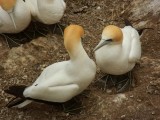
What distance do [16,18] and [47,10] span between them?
0.32 metres

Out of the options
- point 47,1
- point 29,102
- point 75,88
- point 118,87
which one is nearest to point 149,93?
point 118,87

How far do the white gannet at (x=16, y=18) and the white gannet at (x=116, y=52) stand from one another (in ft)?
3.11

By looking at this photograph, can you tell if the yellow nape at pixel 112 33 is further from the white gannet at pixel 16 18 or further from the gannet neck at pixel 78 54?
the white gannet at pixel 16 18

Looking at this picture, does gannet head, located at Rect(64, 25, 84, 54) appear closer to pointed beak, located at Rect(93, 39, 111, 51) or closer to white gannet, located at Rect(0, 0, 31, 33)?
pointed beak, located at Rect(93, 39, 111, 51)

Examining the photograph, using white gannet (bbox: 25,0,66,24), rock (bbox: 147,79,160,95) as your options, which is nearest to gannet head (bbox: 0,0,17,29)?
white gannet (bbox: 25,0,66,24)

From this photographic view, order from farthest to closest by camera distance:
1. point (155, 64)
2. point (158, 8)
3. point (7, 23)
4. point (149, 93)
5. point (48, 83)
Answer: point (158, 8)
point (7, 23)
point (155, 64)
point (149, 93)
point (48, 83)

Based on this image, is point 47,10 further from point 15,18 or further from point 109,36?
point 109,36

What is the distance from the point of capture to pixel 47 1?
473cm

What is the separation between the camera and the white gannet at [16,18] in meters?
4.64

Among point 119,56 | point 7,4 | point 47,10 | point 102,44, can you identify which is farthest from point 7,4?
point 119,56

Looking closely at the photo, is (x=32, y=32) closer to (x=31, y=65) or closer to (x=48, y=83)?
(x=31, y=65)

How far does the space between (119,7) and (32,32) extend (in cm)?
111

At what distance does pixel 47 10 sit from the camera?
4.75m

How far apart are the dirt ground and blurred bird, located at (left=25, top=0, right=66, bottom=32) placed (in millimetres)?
190
